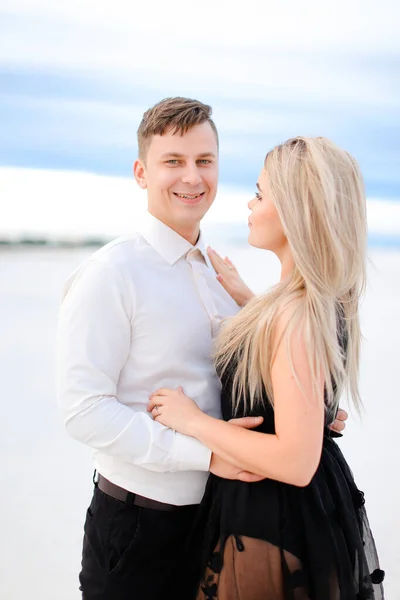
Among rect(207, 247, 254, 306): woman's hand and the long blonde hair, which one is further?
rect(207, 247, 254, 306): woman's hand

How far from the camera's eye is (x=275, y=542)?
54.9 inches

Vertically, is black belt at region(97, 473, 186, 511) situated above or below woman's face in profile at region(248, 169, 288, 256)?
below

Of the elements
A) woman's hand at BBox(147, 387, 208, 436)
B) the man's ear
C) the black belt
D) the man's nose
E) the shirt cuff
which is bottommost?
the black belt

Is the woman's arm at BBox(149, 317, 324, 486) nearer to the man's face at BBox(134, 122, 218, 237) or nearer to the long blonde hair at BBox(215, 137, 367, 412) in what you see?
the long blonde hair at BBox(215, 137, 367, 412)

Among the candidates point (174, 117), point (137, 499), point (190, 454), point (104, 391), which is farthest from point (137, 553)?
point (174, 117)

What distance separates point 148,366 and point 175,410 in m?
0.13

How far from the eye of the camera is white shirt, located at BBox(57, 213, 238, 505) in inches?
57.3

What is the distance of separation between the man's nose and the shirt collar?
127mm

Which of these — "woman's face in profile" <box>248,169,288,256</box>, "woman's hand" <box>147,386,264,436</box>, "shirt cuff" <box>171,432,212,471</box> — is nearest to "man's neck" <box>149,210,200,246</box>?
"woman's face in profile" <box>248,169,288,256</box>

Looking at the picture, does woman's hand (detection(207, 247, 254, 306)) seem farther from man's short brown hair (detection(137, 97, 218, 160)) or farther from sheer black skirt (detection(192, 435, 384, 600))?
sheer black skirt (detection(192, 435, 384, 600))

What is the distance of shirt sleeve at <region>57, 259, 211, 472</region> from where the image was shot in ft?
4.76

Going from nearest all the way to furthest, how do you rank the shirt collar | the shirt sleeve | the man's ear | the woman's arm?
the woman's arm → the shirt sleeve → the shirt collar → the man's ear

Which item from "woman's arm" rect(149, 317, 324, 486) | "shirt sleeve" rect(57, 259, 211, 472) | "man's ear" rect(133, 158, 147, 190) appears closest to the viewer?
"woman's arm" rect(149, 317, 324, 486)

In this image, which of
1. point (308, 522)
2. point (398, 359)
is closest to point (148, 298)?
point (308, 522)
